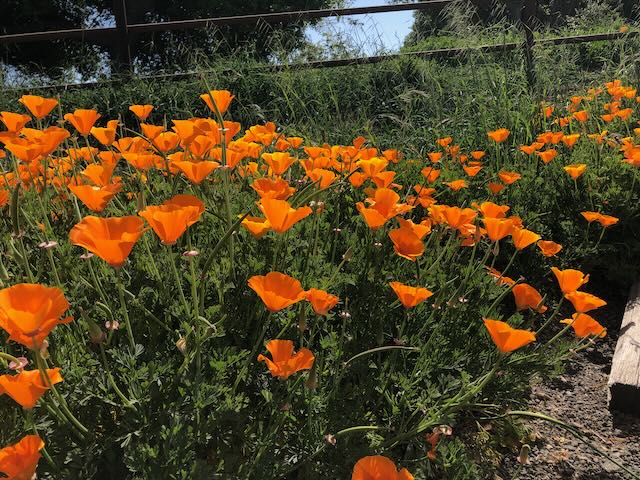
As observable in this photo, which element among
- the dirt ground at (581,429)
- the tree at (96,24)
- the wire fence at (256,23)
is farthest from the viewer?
the tree at (96,24)

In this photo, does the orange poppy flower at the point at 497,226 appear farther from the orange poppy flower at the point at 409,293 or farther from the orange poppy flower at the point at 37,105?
the orange poppy flower at the point at 37,105

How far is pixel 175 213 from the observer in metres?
1.04

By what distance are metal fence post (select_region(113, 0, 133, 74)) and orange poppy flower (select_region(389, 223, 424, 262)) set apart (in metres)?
6.20

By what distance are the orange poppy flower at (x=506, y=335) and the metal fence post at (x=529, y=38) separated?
3883 millimetres

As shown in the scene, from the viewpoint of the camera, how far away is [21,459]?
32.7 inches

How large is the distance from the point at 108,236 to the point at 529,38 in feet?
19.5

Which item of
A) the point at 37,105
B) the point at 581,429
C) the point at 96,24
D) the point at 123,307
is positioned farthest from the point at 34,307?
the point at 96,24

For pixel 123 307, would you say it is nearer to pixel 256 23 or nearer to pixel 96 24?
pixel 256 23

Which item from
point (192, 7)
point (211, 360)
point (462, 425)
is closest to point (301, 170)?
point (462, 425)

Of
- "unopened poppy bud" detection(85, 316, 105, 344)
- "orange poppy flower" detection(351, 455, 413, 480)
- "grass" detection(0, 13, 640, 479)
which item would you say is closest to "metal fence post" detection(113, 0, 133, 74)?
"grass" detection(0, 13, 640, 479)

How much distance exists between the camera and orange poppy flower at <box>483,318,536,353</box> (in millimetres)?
1061

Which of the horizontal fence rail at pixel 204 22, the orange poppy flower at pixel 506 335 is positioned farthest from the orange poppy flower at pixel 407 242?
the horizontal fence rail at pixel 204 22

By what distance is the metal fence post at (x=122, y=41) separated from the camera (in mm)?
6832

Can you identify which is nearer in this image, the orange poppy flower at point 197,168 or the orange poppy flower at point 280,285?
the orange poppy flower at point 280,285
